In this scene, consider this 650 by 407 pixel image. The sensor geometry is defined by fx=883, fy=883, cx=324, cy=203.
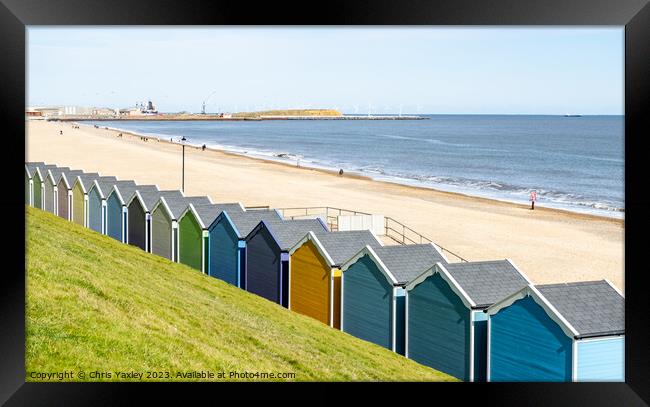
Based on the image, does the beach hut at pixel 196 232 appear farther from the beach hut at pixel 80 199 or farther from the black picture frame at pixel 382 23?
the black picture frame at pixel 382 23

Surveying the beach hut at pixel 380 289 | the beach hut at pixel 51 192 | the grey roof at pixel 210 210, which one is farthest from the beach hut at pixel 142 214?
the beach hut at pixel 380 289

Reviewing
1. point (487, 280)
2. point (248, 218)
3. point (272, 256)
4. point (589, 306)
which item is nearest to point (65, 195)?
point (248, 218)

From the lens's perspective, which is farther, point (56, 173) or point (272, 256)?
point (56, 173)

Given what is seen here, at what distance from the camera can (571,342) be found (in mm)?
8828

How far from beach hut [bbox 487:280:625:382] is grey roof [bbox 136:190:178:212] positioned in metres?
8.57

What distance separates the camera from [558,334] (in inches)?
353

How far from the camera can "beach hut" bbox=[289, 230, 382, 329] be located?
1212 cm

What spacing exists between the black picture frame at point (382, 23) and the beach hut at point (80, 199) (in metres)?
Result: 10.6

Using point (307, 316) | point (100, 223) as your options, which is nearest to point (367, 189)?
point (100, 223)

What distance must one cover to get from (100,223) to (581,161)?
60.4 metres

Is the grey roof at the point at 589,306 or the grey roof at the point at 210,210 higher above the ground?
the grey roof at the point at 210,210

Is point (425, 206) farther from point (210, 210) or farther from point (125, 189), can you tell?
point (210, 210)

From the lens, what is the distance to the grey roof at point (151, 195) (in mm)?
16766

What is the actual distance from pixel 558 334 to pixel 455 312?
1.49 meters
